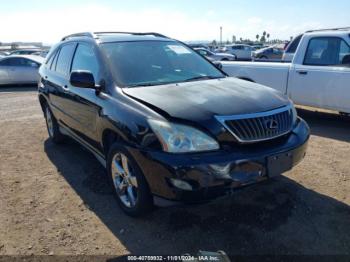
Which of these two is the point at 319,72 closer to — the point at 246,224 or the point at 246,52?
the point at 246,224

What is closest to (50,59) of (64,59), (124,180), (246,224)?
(64,59)

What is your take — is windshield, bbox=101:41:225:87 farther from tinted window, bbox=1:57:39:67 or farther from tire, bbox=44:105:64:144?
tinted window, bbox=1:57:39:67

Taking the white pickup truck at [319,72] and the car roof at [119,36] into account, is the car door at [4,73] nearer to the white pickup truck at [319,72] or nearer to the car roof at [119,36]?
the car roof at [119,36]

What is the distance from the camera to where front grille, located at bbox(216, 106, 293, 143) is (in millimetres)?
2928

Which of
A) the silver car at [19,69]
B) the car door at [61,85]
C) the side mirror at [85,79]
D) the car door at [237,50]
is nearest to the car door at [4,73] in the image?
the silver car at [19,69]

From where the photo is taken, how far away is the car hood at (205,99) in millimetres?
2998

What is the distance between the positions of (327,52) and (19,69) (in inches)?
492

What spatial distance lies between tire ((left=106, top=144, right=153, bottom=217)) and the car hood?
0.55 meters

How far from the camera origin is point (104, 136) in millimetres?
3719

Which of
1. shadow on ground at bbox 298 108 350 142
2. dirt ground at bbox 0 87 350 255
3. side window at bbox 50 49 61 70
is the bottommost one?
shadow on ground at bbox 298 108 350 142

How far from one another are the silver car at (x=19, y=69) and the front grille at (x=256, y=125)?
13427mm

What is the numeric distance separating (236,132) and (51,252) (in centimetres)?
187

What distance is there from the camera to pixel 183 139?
112 inches

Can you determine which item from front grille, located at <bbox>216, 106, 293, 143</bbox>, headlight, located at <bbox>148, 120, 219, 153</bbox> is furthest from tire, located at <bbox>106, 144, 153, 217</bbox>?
front grille, located at <bbox>216, 106, 293, 143</bbox>
